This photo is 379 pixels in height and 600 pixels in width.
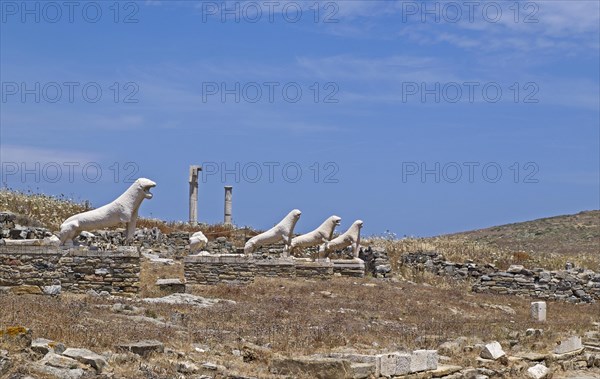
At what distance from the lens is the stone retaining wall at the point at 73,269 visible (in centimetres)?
2030

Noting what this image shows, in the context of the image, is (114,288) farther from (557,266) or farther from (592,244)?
(592,244)

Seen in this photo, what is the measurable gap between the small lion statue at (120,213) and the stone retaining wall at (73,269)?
72 cm

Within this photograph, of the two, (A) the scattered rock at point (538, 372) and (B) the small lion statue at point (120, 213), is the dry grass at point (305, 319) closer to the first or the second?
(A) the scattered rock at point (538, 372)

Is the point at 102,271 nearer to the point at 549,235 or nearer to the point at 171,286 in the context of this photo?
the point at 171,286

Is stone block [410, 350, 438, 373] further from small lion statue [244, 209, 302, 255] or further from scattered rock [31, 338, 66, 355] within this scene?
small lion statue [244, 209, 302, 255]

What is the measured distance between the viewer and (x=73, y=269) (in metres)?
20.4

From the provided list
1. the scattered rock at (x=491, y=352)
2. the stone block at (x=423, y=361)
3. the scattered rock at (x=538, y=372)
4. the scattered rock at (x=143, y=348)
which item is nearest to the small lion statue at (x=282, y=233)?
the scattered rock at (x=491, y=352)

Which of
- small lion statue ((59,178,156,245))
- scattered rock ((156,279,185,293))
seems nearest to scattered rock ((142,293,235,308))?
scattered rock ((156,279,185,293))

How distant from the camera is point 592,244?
6072 centimetres

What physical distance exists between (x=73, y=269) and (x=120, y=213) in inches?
67.4

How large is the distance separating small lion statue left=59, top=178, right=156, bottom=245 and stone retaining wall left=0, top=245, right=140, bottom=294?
0.72 meters

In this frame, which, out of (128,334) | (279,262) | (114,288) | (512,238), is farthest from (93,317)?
(512,238)

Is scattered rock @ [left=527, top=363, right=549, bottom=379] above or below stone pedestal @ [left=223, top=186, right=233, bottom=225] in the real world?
below

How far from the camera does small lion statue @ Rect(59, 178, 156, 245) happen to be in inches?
827
